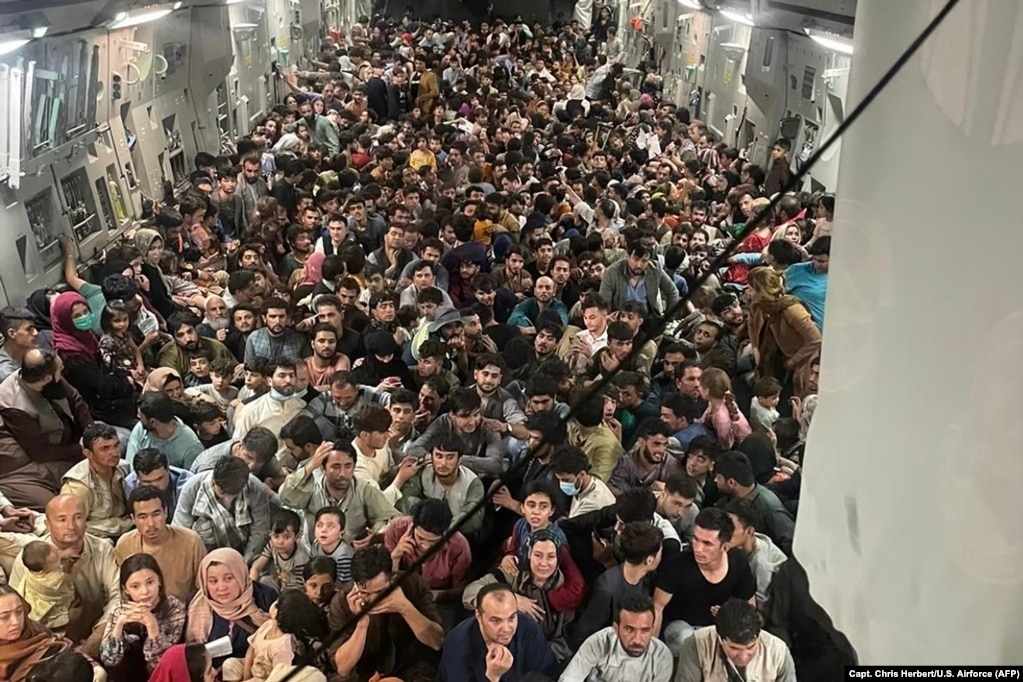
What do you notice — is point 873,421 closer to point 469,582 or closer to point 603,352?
point 469,582

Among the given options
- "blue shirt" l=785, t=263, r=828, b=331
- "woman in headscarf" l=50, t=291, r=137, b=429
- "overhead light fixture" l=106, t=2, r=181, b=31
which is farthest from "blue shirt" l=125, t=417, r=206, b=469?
"overhead light fixture" l=106, t=2, r=181, b=31

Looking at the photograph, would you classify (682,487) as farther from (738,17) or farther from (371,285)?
(738,17)

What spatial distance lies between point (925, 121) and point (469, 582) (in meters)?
1.79

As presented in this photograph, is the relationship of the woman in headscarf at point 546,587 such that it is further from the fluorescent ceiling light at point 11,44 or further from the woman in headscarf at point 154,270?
the fluorescent ceiling light at point 11,44

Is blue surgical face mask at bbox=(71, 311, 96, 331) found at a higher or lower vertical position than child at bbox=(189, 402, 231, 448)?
higher

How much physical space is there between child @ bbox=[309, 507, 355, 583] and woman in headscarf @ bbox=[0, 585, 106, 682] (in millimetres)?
610

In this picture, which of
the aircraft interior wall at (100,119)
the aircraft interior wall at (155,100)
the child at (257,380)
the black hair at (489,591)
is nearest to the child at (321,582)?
the black hair at (489,591)

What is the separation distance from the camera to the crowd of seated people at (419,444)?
7.09ft

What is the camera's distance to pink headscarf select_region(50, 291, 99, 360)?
3746 mm

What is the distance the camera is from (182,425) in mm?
3121

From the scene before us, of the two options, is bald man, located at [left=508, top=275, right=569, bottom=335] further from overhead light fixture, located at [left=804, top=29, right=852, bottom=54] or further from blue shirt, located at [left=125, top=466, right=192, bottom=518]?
overhead light fixture, located at [left=804, top=29, right=852, bottom=54]

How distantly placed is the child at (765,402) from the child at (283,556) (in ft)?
4.64

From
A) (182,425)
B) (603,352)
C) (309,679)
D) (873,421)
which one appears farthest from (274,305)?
(873,421)

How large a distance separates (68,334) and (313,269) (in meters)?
1.27
